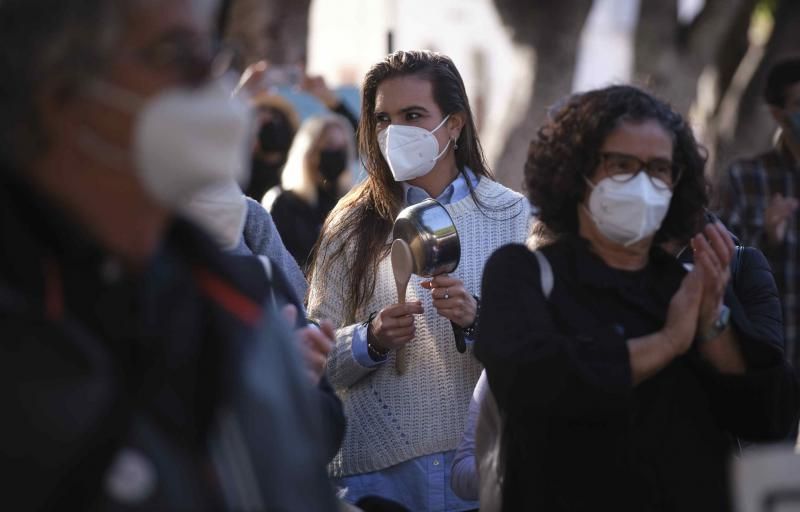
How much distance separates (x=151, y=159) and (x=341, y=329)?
2.33 meters

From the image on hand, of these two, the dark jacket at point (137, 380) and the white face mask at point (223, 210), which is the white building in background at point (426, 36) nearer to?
the white face mask at point (223, 210)

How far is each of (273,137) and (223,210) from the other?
4.54 meters

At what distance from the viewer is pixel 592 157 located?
3.70 meters

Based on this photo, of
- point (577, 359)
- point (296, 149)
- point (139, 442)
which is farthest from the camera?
point (296, 149)

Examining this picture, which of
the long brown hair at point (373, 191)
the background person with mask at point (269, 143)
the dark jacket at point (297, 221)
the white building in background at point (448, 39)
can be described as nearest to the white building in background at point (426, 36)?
the white building in background at point (448, 39)

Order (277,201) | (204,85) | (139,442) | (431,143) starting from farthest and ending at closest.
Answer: (277,201), (431,143), (204,85), (139,442)

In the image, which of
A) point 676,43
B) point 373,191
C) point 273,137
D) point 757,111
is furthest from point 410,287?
point 757,111

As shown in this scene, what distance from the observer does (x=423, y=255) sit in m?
4.38

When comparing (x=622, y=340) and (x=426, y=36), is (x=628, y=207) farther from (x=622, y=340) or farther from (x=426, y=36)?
(x=426, y=36)

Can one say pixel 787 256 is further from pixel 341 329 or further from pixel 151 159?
pixel 151 159

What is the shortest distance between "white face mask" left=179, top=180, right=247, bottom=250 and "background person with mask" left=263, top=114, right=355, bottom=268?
8.85 ft

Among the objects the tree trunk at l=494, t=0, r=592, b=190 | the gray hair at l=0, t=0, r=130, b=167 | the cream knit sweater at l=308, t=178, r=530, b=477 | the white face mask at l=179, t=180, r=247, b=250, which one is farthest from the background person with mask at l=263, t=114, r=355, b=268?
the tree trunk at l=494, t=0, r=592, b=190

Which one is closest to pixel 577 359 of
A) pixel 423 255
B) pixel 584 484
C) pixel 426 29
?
pixel 584 484

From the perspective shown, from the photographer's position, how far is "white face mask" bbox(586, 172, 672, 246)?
3.56m
